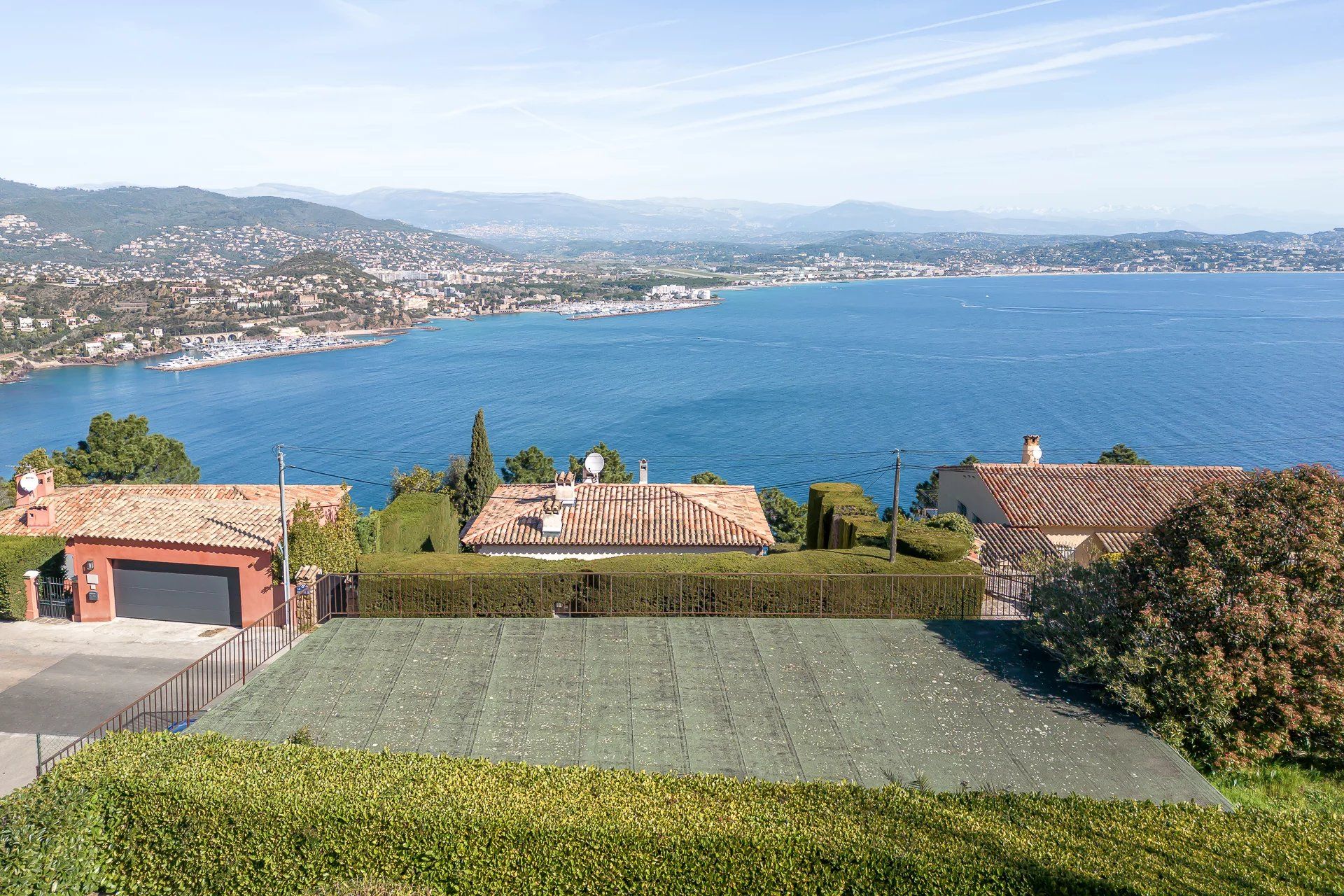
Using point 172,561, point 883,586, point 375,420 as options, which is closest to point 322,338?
point 375,420

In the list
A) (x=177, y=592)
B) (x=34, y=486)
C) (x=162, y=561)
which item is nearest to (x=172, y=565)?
(x=162, y=561)

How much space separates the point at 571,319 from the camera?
164 metres

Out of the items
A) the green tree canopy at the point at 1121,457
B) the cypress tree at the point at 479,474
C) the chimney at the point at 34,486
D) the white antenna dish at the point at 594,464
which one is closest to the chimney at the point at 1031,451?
the green tree canopy at the point at 1121,457

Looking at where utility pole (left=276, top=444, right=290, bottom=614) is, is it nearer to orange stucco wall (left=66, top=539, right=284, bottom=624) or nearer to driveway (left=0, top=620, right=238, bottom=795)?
orange stucco wall (left=66, top=539, right=284, bottom=624)

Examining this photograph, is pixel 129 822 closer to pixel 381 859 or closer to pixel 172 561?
pixel 381 859

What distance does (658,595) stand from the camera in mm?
13945

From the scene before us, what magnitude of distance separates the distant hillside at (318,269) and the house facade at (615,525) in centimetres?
16809

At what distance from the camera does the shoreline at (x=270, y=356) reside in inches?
4065

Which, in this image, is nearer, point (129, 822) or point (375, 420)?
point (129, 822)

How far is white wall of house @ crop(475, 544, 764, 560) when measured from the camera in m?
19.8

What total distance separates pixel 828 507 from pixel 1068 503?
794cm

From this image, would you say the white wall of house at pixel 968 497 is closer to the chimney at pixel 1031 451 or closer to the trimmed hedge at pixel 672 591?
the chimney at pixel 1031 451

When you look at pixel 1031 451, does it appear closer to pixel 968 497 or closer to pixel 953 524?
pixel 968 497

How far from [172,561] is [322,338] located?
391 feet
